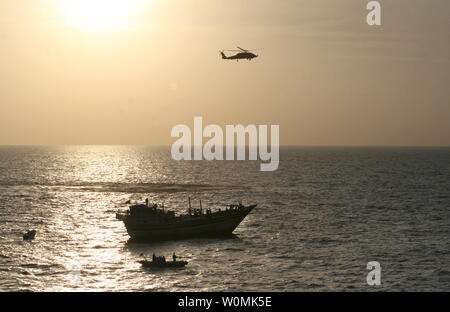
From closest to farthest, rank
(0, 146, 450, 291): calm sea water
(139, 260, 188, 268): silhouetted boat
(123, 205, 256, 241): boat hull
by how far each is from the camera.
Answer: (0, 146, 450, 291): calm sea water → (139, 260, 188, 268): silhouetted boat → (123, 205, 256, 241): boat hull

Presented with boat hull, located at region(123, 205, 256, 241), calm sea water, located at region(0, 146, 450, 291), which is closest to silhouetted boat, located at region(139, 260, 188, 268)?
calm sea water, located at region(0, 146, 450, 291)

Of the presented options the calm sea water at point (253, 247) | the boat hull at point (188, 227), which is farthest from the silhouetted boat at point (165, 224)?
the calm sea water at point (253, 247)

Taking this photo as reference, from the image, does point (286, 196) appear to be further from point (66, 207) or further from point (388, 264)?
point (388, 264)

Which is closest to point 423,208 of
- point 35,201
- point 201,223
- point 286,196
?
point 286,196

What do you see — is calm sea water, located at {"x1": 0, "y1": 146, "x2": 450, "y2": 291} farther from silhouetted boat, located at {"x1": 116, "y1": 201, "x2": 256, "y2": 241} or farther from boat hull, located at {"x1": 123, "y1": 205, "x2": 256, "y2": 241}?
silhouetted boat, located at {"x1": 116, "y1": 201, "x2": 256, "y2": 241}

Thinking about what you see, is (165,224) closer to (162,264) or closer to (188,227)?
(188,227)

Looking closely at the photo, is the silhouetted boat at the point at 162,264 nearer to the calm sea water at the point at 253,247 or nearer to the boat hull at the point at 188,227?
the calm sea water at the point at 253,247

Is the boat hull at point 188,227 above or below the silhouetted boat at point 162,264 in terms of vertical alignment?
above
